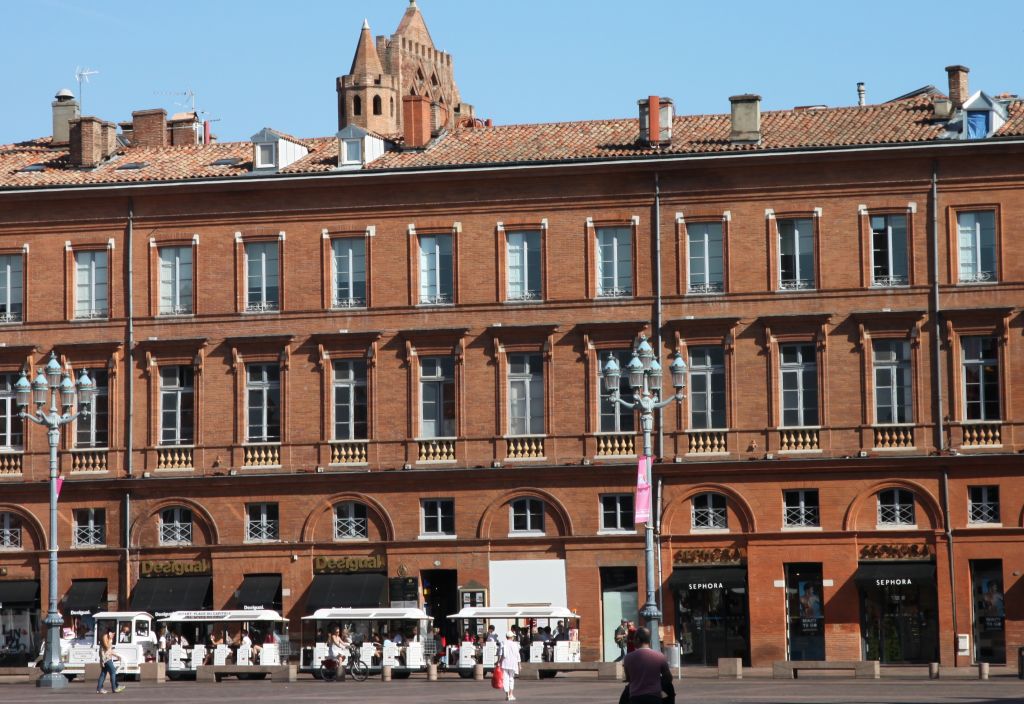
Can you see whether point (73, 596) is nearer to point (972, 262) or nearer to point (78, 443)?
point (78, 443)

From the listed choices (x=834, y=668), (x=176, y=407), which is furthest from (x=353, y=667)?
(x=834, y=668)

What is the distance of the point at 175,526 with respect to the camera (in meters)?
68.8

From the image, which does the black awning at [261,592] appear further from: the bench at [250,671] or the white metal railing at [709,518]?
the white metal railing at [709,518]

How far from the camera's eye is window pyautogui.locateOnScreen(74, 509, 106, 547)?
69.4 m

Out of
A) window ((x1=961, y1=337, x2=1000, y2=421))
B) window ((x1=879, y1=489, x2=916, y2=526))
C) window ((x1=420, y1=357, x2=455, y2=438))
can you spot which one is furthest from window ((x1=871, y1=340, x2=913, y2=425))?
window ((x1=420, y1=357, x2=455, y2=438))

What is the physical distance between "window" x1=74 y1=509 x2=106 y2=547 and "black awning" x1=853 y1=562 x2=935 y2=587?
25374 mm

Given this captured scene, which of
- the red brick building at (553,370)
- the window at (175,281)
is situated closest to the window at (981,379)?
the red brick building at (553,370)

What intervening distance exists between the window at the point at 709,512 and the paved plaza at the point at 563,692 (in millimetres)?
7795

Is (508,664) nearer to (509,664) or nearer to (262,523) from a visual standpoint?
(509,664)

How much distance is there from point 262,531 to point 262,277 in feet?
28.2

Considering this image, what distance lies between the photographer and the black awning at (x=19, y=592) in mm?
68938

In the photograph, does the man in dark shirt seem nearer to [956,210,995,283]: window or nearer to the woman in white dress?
the woman in white dress

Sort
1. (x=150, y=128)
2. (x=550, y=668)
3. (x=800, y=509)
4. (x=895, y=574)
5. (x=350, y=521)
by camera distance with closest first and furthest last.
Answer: (x=550, y=668), (x=895, y=574), (x=800, y=509), (x=350, y=521), (x=150, y=128)

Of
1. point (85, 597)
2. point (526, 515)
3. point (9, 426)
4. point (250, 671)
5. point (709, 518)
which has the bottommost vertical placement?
point (250, 671)
